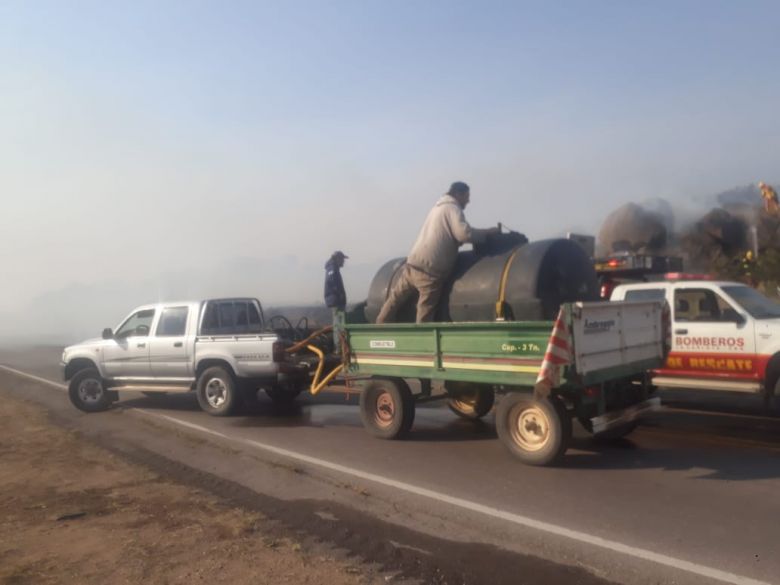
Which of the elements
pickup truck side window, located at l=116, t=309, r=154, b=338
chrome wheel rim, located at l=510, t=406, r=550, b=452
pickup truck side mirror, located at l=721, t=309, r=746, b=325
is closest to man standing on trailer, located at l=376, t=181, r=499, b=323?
→ chrome wheel rim, located at l=510, t=406, r=550, b=452

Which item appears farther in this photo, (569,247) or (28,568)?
(569,247)

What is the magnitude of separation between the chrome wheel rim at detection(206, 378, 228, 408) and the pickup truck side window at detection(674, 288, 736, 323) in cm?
728

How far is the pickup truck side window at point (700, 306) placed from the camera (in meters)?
9.41

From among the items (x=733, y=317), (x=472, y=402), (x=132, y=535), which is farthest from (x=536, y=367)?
(x=733, y=317)

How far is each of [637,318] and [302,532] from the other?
452cm

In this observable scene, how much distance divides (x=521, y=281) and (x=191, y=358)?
20.3 feet

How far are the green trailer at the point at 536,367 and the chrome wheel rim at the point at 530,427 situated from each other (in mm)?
11

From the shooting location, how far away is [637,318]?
7551 millimetres

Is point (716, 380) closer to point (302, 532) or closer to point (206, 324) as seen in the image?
point (302, 532)

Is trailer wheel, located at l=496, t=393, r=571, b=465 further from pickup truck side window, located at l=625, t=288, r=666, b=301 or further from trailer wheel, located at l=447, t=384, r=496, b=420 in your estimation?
pickup truck side window, located at l=625, t=288, r=666, b=301

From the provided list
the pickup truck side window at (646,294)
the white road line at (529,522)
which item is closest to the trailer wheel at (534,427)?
the white road line at (529,522)

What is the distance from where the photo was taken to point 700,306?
382 inches

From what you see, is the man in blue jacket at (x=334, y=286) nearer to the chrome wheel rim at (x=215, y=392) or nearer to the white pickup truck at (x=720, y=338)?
the chrome wheel rim at (x=215, y=392)

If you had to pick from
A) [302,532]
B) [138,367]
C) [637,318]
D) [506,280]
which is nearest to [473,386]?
[506,280]
